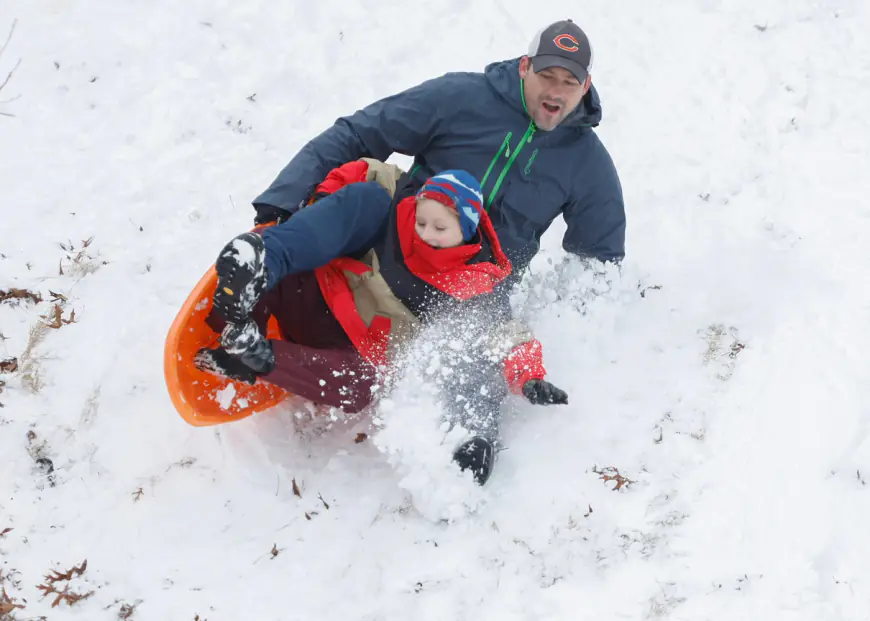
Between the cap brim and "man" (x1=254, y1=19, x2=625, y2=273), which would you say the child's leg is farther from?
the cap brim

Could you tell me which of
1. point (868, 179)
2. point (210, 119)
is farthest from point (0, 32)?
point (868, 179)

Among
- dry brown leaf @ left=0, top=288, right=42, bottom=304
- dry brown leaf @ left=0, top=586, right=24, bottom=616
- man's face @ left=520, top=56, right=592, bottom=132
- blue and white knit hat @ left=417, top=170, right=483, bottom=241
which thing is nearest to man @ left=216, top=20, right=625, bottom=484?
man's face @ left=520, top=56, right=592, bottom=132

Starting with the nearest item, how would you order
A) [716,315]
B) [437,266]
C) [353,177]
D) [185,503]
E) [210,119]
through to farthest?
[185,503], [437,266], [353,177], [716,315], [210,119]

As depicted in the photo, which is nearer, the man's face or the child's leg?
the child's leg

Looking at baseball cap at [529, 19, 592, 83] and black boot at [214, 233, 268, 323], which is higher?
baseball cap at [529, 19, 592, 83]

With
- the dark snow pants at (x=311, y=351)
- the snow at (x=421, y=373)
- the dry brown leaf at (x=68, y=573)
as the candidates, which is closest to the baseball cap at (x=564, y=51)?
the snow at (x=421, y=373)

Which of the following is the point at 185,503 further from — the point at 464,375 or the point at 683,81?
the point at 683,81

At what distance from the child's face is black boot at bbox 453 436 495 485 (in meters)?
0.81

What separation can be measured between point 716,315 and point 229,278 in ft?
8.03

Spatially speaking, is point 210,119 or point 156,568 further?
point 210,119

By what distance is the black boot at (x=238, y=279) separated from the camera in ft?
8.64

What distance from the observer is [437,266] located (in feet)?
10.2

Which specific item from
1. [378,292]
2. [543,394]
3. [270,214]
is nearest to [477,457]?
[543,394]

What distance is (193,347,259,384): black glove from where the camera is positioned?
2832mm
